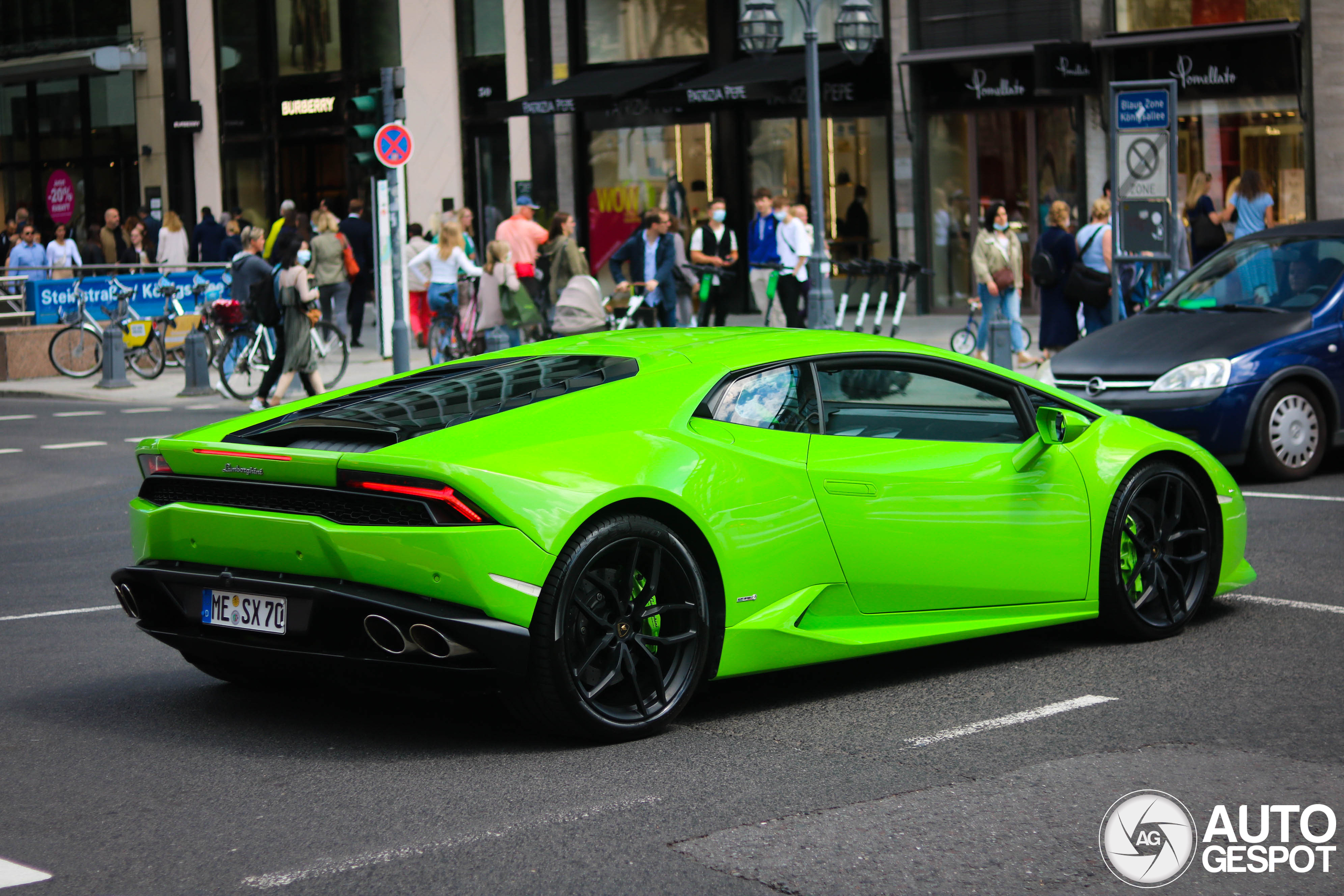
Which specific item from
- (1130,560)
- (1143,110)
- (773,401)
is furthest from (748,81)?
(773,401)

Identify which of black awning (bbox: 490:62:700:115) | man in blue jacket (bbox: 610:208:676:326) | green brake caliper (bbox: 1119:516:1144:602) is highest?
black awning (bbox: 490:62:700:115)

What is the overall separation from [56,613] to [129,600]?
2.57 meters

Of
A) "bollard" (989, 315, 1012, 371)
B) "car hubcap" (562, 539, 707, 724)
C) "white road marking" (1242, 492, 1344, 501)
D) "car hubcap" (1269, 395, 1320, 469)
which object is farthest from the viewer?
"bollard" (989, 315, 1012, 371)

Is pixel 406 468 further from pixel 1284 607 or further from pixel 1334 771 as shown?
pixel 1284 607

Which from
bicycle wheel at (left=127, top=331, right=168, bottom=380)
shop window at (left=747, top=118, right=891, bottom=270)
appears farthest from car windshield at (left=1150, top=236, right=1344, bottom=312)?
shop window at (left=747, top=118, right=891, bottom=270)

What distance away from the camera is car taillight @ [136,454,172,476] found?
5742 millimetres

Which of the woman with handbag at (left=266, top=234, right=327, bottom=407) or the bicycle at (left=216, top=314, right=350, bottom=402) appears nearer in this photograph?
the woman with handbag at (left=266, top=234, right=327, bottom=407)

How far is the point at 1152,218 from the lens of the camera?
16.2 meters

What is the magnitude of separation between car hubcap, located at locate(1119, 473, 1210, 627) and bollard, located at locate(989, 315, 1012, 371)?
10.8 meters

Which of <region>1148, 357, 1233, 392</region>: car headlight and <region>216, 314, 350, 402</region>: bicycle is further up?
<region>216, 314, 350, 402</region>: bicycle

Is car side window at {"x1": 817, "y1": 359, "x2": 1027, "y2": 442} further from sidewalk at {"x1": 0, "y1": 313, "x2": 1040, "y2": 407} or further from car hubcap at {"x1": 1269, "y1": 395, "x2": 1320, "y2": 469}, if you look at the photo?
sidewalk at {"x1": 0, "y1": 313, "x2": 1040, "y2": 407}

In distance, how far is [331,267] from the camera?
76.9 feet

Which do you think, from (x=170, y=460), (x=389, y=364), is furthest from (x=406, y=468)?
(x=389, y=364)

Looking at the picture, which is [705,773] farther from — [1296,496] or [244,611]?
[1296,496]
